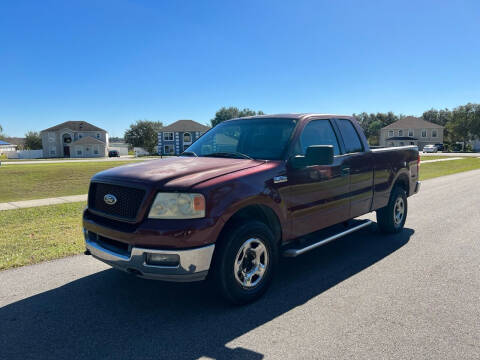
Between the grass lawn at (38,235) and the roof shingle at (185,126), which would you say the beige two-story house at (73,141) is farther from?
the grass lawn at (38,235)

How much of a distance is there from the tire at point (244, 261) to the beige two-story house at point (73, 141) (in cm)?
7818

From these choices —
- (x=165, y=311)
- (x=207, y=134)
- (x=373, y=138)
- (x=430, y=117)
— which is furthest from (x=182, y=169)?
(x=430, y=117)

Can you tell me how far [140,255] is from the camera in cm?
328

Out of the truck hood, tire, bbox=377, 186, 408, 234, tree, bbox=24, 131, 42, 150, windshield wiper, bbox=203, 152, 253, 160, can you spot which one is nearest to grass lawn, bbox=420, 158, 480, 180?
Result: tire, bbox=377, 186, 408, 234

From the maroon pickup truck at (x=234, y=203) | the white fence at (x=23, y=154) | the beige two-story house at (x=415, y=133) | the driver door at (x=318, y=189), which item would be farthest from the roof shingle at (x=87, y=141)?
the driver door at (x=318, y=189)

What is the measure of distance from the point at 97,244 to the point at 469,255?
511 cm

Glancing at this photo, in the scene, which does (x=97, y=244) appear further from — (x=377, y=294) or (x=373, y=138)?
(x=373, y=138)

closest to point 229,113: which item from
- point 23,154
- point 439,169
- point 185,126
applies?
point 185,126

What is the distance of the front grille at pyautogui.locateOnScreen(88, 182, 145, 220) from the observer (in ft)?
11.4

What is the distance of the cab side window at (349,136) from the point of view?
5.33 m

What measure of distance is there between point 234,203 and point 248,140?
1457 millimetres

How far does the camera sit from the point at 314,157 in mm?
4047

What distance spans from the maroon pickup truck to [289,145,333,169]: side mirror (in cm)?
1

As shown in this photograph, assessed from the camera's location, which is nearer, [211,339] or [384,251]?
[211,339]
